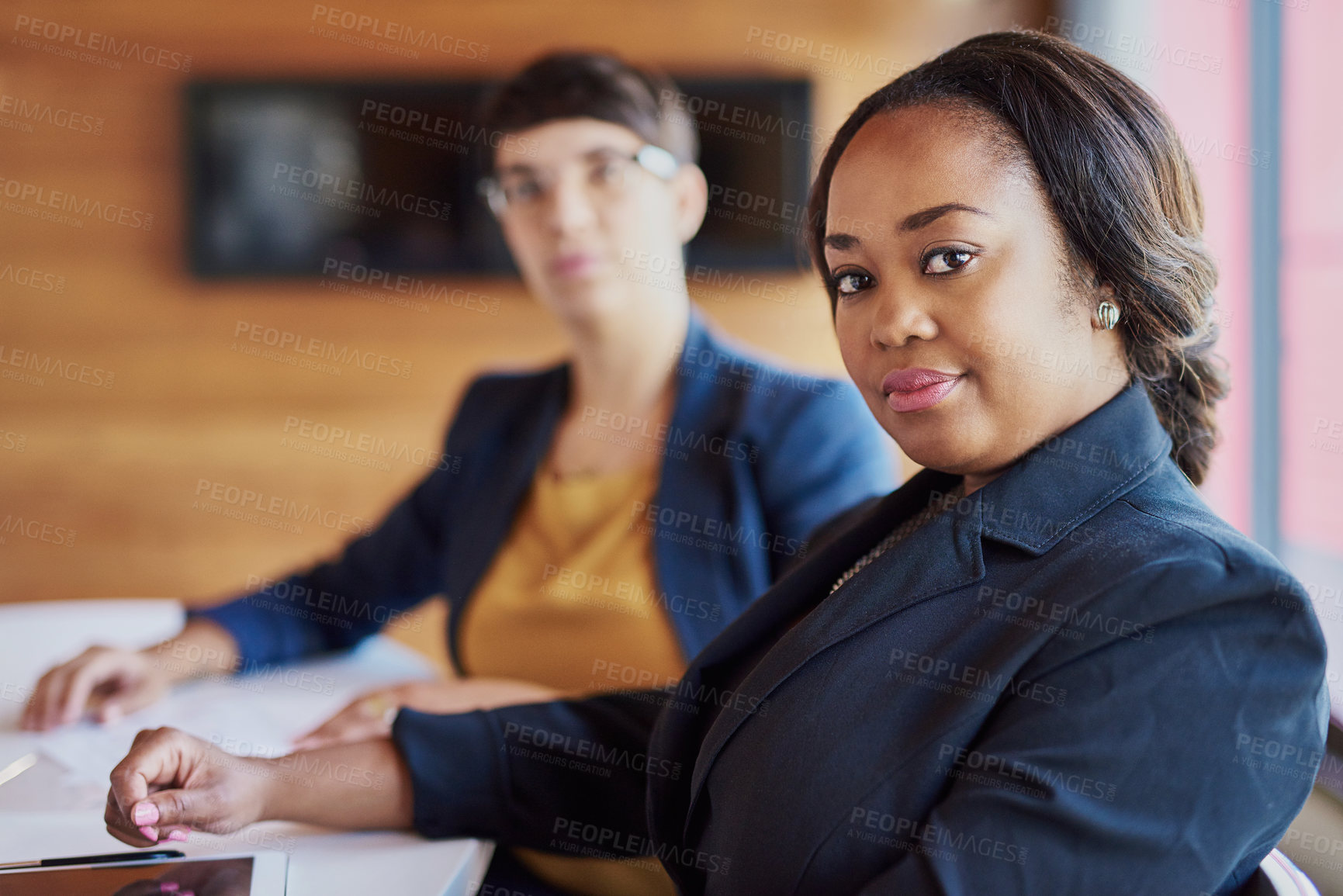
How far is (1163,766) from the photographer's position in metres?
0.68

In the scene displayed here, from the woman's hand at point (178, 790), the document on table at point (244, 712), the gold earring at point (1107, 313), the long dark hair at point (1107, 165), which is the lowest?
the document on table at point (244, 712)

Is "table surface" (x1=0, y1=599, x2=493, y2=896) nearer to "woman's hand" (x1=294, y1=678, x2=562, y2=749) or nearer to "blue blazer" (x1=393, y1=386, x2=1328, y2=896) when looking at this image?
"woman's hand" (x1=294, y1=678, x2=562, y2=749)

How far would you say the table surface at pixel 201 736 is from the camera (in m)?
0.97

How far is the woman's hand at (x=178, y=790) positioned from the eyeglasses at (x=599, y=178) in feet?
3.19

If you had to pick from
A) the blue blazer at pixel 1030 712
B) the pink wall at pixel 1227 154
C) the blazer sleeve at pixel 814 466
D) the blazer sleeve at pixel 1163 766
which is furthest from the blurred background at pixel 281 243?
the blazer sleeve at pixel 1163 766

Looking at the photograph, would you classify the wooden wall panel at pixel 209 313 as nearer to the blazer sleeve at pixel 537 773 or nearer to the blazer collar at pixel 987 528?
the blazer sleeve at pixel 537 773

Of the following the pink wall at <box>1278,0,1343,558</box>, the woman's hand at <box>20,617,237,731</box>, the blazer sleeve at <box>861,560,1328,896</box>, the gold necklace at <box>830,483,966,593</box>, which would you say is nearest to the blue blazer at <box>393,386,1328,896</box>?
the blazer sleeve at <box>861,560,1328,896</box>

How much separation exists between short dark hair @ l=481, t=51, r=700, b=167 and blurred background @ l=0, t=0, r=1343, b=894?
7.00 feet

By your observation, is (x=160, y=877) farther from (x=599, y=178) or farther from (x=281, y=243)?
(x=281, y=243)

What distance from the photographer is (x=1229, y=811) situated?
2.24ft

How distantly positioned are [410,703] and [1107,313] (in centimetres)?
93

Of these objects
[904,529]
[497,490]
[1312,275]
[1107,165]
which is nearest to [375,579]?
[497,490]

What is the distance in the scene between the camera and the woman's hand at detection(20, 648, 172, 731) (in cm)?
131

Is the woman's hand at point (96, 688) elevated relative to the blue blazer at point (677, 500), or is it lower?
lower
